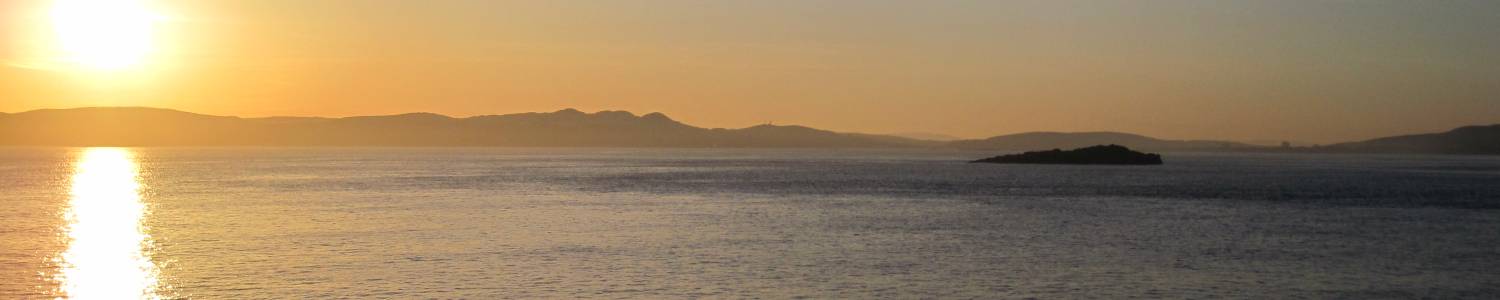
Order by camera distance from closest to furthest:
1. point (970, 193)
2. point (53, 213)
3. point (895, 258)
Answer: point (895, 258) → point (53, 213) → point (970, 193)

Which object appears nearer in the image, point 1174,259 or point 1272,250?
point 1174,259

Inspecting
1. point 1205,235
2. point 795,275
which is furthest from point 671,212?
point 795,275

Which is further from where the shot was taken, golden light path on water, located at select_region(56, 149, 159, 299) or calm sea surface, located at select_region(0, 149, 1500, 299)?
calm sea surface, located at select_region(0, 149, 1500, 299)

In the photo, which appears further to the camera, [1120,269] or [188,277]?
[1120,269]

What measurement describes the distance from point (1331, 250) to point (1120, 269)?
1141 centimetres

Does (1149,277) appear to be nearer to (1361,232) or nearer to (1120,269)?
(1120,269)

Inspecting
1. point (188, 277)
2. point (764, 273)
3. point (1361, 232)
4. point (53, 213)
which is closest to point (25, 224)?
point (53, 213)

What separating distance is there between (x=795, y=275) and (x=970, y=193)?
2226 inches

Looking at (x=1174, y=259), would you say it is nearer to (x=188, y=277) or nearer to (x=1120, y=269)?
(x=1120, y=269)

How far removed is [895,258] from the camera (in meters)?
38.1

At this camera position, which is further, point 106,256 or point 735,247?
point 735,247

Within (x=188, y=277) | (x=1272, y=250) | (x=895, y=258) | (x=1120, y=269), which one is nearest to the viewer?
(x=188, y=277)

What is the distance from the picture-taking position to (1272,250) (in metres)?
42.4

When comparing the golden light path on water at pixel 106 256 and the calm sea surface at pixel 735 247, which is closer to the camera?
the golden light path on water at pixel 106 256
